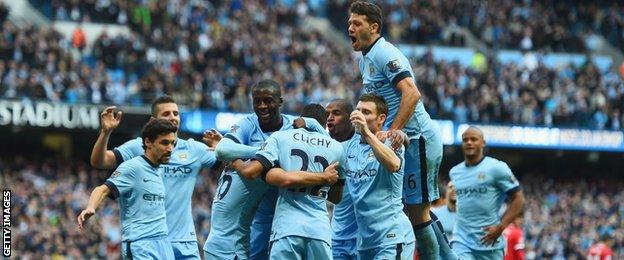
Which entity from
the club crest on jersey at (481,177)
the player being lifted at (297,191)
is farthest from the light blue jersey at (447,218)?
the player being lifted at (297,191)

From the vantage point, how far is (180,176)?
11117 mm

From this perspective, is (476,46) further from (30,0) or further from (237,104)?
(30,0)

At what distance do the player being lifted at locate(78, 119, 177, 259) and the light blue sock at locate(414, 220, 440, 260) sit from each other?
218 cm

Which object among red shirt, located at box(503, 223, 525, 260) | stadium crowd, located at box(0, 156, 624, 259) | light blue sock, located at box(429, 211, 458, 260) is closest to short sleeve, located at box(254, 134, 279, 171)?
light blue sock, located at box(429, 211, 458, 260)

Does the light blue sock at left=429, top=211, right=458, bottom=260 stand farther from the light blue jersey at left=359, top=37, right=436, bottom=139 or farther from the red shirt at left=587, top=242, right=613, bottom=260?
the red shirt at left=587, top=242, right=613, bottom=260

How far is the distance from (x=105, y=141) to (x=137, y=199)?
0.70m

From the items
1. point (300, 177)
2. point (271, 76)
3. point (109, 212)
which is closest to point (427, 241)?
point (300, 177)

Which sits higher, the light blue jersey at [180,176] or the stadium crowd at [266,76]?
the stadium crowd at [266,76]

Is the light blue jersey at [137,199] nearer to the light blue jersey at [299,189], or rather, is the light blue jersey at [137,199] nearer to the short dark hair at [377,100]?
the light blue jersey at [299,189]

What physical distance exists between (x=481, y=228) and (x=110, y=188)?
15.8ft

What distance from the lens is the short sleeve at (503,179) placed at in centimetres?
1382

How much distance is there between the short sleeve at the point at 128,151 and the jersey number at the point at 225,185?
2.93 feet

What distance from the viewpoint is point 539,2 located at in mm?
42375

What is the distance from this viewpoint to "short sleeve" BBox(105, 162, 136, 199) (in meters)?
10.4
